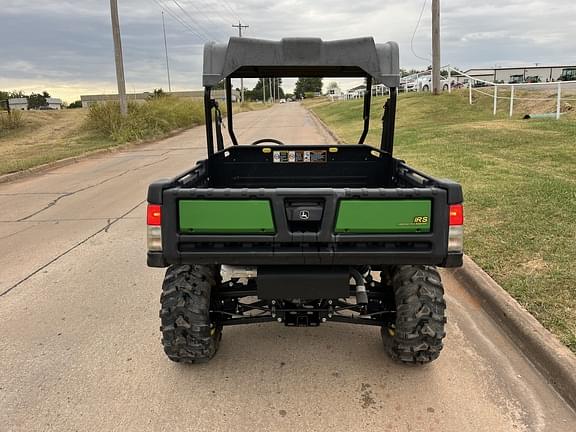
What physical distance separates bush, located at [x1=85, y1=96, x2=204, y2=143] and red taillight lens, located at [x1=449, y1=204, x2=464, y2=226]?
1982cm

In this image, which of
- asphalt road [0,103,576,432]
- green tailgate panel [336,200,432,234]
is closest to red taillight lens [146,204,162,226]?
green tailgate panel [336,200,432,234]

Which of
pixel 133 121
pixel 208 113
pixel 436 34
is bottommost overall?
pixel 208 113

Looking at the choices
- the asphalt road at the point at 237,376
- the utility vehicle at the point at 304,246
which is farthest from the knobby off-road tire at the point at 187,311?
the asphalt road at the point at 237,376

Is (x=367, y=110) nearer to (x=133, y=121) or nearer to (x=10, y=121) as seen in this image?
(x=133, y=121)

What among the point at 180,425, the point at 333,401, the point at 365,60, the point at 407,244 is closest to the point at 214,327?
the point at 180,425

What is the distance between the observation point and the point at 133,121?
2283 centimetres

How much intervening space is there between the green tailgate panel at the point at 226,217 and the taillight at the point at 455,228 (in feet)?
3.16

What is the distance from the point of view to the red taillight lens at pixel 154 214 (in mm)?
2686

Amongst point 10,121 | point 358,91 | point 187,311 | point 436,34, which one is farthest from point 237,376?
point 358,91

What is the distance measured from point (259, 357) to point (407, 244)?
1396 millimetres

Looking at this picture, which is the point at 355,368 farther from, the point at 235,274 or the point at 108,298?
the point at 108,298

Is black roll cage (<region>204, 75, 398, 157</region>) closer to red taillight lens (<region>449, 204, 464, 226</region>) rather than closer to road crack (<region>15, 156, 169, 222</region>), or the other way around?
red taillight lens (<region>449, 204, 464, 226</region>)

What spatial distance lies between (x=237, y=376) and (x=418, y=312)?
1.23 m

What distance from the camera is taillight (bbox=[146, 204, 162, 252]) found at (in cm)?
269
